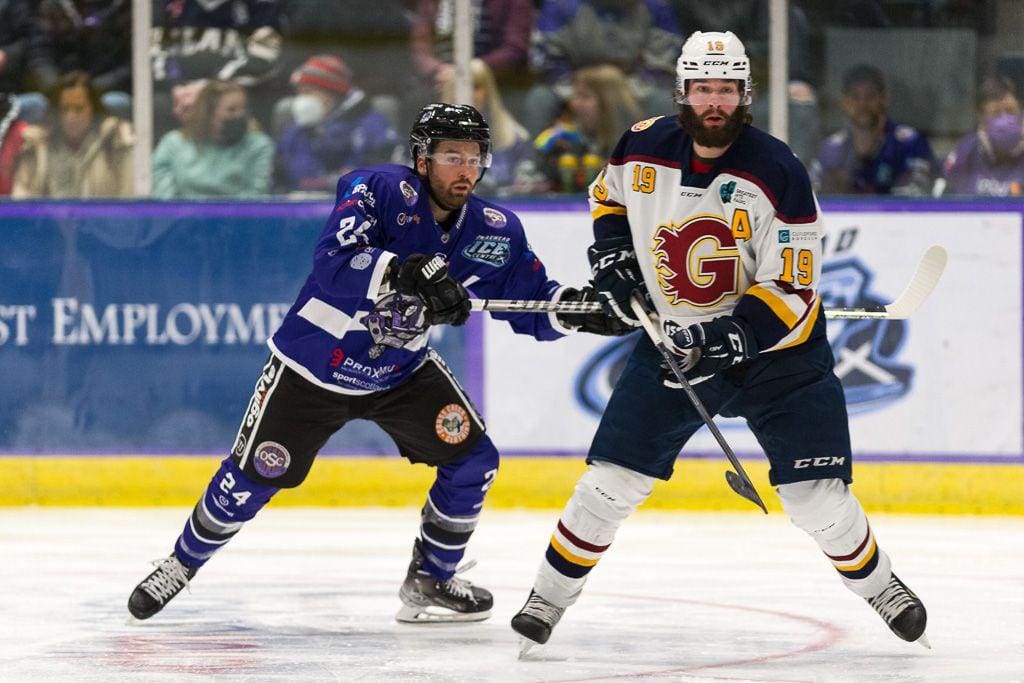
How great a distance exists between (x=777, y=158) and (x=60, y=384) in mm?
3420

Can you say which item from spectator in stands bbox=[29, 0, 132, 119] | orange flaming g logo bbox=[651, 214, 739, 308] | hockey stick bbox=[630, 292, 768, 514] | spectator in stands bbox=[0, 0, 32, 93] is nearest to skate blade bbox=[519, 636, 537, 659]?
hockey stick bbox=[630, 292, 768, 514]

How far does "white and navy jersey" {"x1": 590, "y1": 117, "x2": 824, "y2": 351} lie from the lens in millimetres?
3594

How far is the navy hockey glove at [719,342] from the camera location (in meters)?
3.54

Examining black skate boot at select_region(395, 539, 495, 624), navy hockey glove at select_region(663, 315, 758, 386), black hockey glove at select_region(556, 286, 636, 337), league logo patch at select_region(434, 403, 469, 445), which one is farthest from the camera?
black skate boot at select_region(395, 539, 495, 624)

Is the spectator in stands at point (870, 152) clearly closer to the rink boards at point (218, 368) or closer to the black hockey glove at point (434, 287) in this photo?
the rink boards at point (218, 368)

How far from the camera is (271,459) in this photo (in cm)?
407

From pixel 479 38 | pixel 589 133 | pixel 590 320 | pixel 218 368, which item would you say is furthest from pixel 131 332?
pixel 590 320

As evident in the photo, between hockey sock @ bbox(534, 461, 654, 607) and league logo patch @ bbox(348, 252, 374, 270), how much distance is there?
64cm

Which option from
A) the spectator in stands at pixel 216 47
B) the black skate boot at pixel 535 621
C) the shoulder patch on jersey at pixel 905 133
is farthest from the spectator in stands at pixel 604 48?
the black skate boot at pixel 535 621

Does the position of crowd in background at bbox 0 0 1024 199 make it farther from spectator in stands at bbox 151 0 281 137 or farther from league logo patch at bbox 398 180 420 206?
league logo patch at bbox 398 180 420 206

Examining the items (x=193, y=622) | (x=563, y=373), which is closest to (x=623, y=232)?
(x=193, y=622)

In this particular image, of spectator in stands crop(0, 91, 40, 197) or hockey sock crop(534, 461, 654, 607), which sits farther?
spectator in stands crop(0, 91, 40, 197)

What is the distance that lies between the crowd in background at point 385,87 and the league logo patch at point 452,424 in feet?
7.73

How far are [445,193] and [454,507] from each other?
0.79 m
